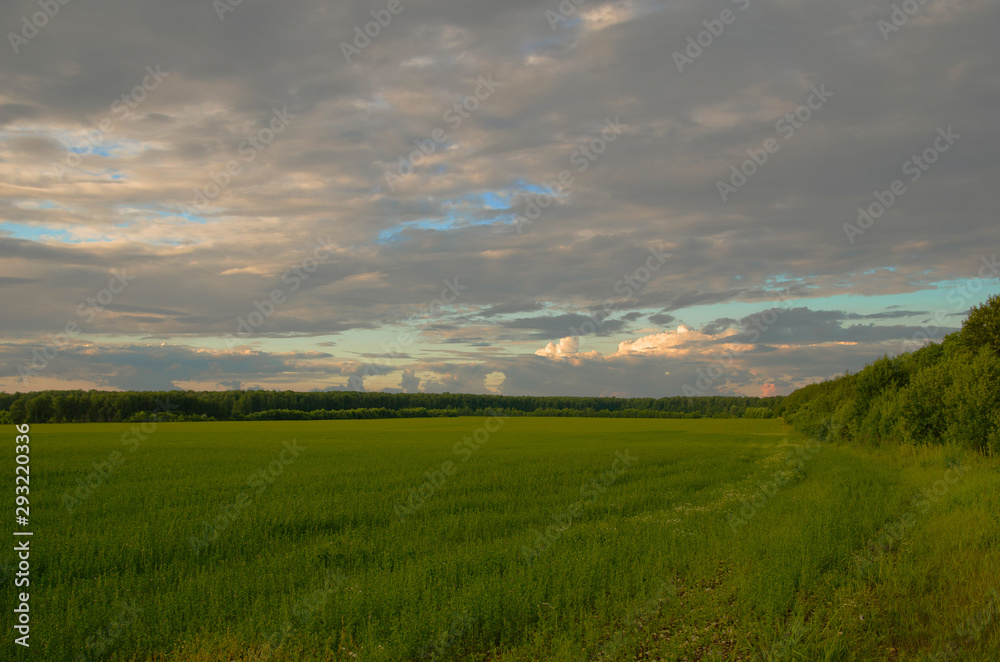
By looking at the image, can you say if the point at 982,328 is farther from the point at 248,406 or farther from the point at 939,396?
the point at 248,406

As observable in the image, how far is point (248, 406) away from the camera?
5128 inches

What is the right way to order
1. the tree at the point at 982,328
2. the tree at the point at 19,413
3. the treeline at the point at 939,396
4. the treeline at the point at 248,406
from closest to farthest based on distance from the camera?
1. the treeline at the point at 939,396
2. the tree at the point at 982,328
3. the tree at the point at 19,413
4. the treeline at the point at 248,406

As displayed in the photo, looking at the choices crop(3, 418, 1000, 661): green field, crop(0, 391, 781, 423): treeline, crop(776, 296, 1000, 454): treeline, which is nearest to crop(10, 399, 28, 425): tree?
crop(0, 391, 781, 423): treeline

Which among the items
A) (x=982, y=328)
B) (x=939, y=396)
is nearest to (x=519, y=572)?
(x=939, y=396)

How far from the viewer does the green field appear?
25.1 ft

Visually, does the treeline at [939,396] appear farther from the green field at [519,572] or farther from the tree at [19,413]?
the tree at [19,413]

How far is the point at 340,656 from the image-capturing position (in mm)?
7605

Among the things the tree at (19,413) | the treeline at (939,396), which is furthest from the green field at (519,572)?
the tree at (19,413)

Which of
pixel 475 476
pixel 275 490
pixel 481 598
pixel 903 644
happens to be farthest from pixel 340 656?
pixel 475 476

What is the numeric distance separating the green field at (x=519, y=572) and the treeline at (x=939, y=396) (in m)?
5.87

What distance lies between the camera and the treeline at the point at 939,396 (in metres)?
24.1

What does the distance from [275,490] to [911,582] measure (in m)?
19.1

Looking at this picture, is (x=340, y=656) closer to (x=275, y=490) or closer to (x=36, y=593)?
(x=36, y=593)

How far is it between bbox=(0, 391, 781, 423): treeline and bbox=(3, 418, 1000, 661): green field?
4059 inches
